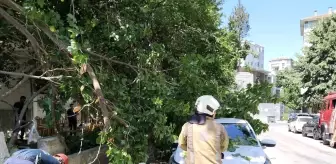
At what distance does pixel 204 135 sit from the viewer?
179 inches

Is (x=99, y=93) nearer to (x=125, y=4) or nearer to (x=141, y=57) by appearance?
(x=141, y=57)

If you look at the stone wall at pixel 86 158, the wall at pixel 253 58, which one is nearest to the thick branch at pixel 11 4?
the stone wall at pixel 86 158

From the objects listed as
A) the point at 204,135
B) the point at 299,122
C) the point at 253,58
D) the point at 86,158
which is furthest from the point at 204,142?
the point at 299,122

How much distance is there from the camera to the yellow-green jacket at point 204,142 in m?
4.55

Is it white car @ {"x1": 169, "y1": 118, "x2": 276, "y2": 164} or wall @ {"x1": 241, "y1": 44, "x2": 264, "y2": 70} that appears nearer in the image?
white car @ {"x1": 169, "y1": 118, "x2": 276, "y2": 164}

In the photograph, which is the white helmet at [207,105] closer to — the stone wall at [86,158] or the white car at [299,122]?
the stone wall at [86,158]

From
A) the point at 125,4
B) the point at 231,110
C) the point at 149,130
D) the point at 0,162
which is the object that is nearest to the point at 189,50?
the point at 231,110

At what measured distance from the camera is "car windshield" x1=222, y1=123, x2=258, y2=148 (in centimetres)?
845

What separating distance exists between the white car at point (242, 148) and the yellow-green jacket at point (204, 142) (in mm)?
2889

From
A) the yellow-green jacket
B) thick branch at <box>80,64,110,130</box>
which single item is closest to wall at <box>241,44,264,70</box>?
thick branch at <box>80,64,110,130</box>

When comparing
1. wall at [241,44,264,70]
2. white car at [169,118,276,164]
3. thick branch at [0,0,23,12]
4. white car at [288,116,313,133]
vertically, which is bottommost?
white car at [288,116,313,133]

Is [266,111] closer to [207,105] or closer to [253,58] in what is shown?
[253,58]

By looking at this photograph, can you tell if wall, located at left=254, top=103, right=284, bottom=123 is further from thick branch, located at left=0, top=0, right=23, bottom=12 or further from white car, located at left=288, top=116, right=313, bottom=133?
thick branch, located at left=0, top=0, right=23, bottom=12

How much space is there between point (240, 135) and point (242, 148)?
2.19 ft
